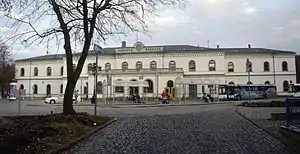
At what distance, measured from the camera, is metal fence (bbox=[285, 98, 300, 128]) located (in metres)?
12.5

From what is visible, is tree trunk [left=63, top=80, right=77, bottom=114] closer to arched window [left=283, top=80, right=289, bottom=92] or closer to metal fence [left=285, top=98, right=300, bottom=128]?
metal fence [left=285, top=98, right=300, bottom=128]

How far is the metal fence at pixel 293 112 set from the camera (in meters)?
12.5

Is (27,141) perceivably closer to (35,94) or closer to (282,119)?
(282,119)

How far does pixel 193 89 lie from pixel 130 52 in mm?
17620

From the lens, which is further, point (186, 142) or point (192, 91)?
point (192, 91)

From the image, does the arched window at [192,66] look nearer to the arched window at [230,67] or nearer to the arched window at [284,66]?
the arched window at [230,67]

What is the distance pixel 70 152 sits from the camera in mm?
10836

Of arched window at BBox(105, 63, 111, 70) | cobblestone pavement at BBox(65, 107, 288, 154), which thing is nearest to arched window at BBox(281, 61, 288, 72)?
arched window at BBox(105, 63, 111, 70)

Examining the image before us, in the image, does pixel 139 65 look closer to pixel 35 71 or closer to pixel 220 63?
pixel 220 63

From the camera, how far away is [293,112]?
13.0 m

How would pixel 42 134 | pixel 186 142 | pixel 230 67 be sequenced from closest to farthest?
pixel 186 142 < pixel 42 134 < pixel 230 67

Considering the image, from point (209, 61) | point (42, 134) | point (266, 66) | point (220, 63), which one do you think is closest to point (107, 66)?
point (209, 61)

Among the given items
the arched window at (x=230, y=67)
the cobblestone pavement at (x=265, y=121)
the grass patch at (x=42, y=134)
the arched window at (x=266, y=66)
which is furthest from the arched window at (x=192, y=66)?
the grass patch at (x=42, y=134)

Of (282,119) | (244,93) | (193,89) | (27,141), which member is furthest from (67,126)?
(193,89)
